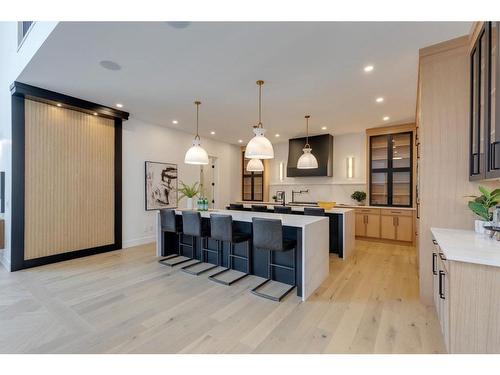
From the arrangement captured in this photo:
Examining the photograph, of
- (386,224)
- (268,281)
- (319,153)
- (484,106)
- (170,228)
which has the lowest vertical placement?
(268,281)

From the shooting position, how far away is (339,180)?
654 cm

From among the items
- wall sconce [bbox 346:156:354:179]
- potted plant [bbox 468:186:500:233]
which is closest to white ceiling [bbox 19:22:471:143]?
potted plant [bbox 468:186:500:233]

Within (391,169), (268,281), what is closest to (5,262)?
(268,281)

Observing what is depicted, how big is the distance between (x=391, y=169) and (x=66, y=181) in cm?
683

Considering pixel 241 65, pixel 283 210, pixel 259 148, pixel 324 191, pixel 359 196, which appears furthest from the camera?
pixel 324 191

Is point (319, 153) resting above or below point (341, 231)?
above

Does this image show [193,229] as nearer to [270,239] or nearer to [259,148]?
[270,239]

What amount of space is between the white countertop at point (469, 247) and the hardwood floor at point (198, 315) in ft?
2.74

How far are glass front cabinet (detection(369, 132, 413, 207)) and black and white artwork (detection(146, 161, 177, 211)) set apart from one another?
5.00m

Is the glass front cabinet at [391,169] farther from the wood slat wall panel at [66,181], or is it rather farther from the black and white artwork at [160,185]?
the wood slat wall panel at [66,181]

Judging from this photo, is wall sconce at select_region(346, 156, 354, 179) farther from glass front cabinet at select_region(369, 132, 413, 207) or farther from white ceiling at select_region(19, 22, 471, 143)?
white ceiling at select_region(19, 22, 471, 143)

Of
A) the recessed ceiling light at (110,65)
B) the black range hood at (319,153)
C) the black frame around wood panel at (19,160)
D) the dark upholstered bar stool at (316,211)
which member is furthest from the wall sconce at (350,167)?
the black frame around wood panel at (19,160)
